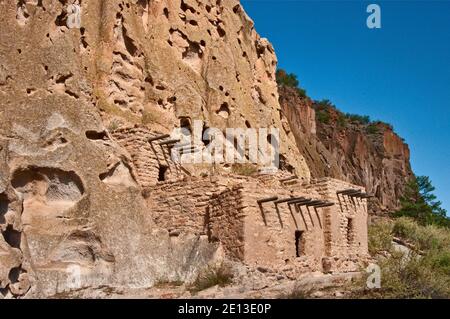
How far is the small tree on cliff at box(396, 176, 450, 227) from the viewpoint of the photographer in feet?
115

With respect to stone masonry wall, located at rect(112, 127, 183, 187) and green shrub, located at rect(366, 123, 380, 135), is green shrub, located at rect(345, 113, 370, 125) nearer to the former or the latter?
green shrub, located at rect(366, 123, 380, 135)

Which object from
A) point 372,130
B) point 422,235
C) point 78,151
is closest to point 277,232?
point 78,151

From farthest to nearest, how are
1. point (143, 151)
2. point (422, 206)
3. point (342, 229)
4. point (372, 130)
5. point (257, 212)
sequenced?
point (372, 130) < point (422, 206) < point (342, 229) < point (143, 151) < point (257, 212)

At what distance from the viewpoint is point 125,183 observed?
14.2m

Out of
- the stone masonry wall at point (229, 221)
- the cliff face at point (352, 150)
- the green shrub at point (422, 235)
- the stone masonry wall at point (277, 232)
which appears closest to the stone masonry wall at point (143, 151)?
the stone masonry wall at point (229, 221)

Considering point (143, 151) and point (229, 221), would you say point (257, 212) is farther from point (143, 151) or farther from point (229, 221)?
point (143, 151)

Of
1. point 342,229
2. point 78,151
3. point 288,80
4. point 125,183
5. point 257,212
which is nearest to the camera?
point 78,151

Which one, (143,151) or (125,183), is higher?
(143,151)

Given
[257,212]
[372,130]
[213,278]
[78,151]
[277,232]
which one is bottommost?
[213,278]

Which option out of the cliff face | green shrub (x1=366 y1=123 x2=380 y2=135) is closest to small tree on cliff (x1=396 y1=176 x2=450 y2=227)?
the cliff face

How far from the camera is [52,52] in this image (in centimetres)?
1398

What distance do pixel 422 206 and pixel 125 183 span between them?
2718 cm
